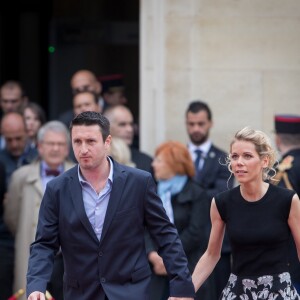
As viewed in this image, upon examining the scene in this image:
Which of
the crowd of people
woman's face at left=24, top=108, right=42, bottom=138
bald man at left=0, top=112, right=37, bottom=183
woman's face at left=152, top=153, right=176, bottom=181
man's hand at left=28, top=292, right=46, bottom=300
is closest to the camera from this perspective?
man's hand at left=28, top=292, right=46, bottom=300

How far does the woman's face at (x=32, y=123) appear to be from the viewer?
12008mm

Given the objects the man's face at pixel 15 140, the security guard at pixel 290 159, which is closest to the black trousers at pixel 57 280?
the man's face at pixel 15 140

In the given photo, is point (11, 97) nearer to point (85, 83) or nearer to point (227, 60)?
point (85, 83)

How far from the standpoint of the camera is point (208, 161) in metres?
11.0

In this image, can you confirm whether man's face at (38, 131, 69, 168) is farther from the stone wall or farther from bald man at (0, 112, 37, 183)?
the stone wall

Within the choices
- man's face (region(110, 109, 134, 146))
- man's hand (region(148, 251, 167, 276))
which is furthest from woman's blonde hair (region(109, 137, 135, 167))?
man's hand (region(148, 251, 167, 276))

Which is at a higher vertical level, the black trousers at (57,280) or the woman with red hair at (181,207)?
the woman with red hair at (181,207)

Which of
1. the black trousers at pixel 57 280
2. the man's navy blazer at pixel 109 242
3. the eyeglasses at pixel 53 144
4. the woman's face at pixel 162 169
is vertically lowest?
the black trousers at pixel 57 280

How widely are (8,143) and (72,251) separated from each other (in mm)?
3986

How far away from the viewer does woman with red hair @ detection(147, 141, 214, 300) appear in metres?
10.3

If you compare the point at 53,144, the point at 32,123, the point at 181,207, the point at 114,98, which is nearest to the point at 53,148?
the point at 53,144

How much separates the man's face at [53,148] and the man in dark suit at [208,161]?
1248mm

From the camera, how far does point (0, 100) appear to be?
42.9ft

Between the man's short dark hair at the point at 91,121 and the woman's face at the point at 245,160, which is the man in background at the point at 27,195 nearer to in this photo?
the man's short dark hair at the point at 91,121
